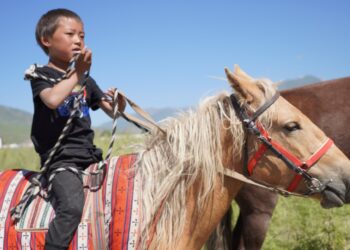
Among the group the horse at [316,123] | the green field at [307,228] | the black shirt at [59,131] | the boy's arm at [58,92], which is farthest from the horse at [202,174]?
the green field at [307,228]

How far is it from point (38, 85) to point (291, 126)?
55.6 inches

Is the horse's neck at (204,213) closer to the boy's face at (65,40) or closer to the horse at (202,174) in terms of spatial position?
the horse at (202,174)

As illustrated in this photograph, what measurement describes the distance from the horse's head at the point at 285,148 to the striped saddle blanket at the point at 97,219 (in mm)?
692

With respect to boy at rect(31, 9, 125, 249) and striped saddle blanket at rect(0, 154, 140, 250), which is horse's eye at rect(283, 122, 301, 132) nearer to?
striped saddle blanket at rect(0, 154, 140, 250)

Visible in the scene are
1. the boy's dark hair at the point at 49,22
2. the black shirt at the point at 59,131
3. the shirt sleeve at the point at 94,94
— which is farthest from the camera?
the shirt sleeve at the point at 94,94

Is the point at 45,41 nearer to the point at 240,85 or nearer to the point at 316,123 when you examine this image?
the point at 240,85

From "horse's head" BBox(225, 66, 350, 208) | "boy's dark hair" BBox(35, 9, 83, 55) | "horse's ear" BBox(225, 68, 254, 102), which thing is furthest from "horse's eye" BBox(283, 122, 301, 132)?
"boy's dark hair" BBox(35, 9, 83, 55)

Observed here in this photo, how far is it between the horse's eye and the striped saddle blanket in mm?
869

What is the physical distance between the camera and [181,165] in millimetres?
1987

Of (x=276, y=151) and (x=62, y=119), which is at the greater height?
(x=62, y=119)

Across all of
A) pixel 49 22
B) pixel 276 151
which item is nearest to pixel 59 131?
pixel 49 22

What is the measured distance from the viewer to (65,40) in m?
2.18

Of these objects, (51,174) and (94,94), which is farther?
(94,94)

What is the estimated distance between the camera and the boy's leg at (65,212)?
1.84 meters
